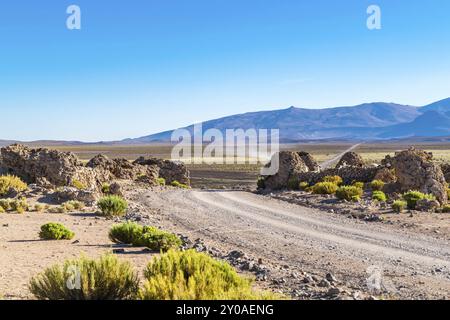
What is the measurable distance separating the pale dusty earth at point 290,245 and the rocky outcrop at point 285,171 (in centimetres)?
827

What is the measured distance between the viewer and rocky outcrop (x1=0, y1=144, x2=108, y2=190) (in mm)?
26105

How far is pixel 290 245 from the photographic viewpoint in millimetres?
12820

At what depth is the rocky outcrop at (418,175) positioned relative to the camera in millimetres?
21219

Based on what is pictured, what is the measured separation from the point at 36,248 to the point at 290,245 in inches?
261

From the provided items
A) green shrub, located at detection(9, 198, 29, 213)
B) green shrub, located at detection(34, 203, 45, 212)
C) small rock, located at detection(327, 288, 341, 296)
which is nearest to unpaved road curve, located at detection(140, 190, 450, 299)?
small rock, located at detection(327, 288, 341, 296)

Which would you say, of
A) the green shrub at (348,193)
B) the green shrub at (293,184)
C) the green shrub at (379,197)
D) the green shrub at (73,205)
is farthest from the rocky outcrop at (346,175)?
the green shrub at (73,205)

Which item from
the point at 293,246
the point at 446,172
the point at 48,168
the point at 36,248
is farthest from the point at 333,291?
the point at 446,172

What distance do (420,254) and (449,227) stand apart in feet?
14.4

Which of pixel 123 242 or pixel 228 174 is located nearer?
pixel 123 242

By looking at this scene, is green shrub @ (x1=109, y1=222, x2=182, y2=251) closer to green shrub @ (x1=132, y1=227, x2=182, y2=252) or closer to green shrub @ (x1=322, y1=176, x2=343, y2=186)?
green shrub @ (x1=132, y1=227, x2=182, y2=252)
